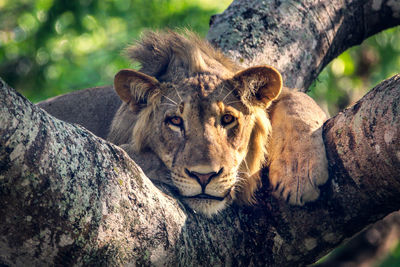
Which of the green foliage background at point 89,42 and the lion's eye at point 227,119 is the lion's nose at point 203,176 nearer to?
the lion's eye at point 227,119

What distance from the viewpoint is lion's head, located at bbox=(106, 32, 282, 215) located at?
3.20m

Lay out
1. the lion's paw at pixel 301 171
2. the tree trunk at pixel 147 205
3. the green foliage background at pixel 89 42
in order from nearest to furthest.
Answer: the tree trunk at pixel 147 205
the lion's paw at pixel 301 171
the green foliage background at pixel 89 42

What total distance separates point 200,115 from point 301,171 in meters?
0.74

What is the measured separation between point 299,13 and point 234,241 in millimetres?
2194

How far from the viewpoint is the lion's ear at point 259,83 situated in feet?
11.2

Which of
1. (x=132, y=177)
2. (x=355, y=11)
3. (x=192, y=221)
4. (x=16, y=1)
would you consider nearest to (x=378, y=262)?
(x=355, y=11)

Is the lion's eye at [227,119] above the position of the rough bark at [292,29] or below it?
below

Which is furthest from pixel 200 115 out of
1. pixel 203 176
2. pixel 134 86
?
pixel 134 86

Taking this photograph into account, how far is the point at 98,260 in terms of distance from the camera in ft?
7.57

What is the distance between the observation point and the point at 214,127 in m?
3.27

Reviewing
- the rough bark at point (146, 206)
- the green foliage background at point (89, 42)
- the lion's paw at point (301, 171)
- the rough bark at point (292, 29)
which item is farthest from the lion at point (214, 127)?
the green foliage background at point (89, 42)

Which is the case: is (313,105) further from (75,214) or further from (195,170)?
(75,214)

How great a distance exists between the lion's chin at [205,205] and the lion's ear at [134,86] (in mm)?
916

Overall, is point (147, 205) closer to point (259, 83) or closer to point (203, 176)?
point (203, 176)
